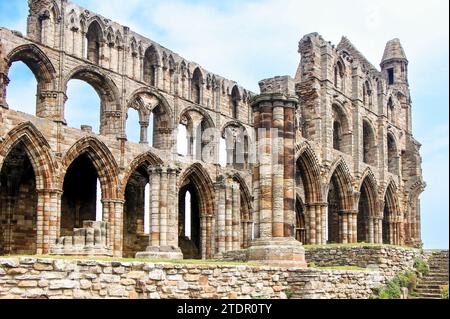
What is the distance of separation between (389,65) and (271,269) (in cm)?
3247

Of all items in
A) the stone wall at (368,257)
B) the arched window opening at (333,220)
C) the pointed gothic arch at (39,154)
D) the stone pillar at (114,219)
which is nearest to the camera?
the stone wall at (368,257)

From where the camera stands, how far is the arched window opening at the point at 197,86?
3097 centimetres

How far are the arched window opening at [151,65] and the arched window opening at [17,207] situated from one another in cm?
632

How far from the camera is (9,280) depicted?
8.88m

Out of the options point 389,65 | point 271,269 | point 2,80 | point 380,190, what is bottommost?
point 271,269

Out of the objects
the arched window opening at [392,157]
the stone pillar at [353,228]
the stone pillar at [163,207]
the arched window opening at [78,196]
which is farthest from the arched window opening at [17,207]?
the arched window opening at [392,157]

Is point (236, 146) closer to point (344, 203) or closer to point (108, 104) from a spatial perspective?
point (344, 203)

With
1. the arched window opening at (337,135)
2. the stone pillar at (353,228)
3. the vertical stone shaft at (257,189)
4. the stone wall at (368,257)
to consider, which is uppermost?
the arched window opening at (337,135)

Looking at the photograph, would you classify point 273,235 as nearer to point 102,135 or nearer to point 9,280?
point 9,280

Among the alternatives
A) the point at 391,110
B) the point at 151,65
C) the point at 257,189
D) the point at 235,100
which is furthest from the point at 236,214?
the point at 391,110

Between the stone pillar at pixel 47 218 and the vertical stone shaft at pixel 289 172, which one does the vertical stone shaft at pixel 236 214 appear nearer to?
the stone pillar at pixel 47 218

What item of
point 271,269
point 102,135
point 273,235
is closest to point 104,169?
point 102,135

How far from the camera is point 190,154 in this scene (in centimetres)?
3044

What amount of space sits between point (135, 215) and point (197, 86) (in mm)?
6826
